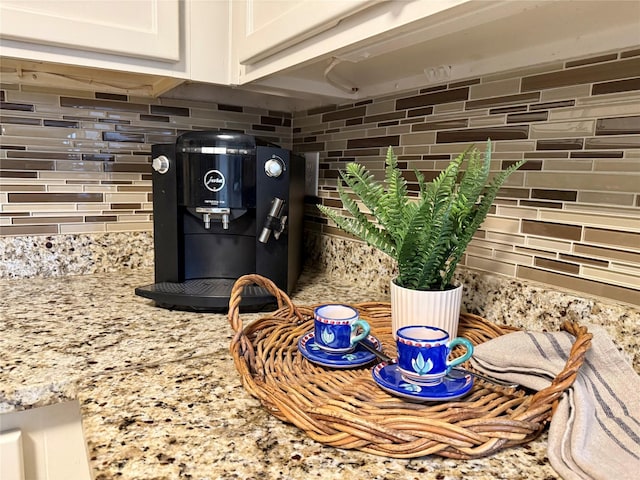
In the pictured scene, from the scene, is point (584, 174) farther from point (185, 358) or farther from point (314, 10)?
point (185, 358)

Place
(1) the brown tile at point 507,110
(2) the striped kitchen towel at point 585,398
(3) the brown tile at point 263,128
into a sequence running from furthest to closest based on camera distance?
(3) the brown tile at point 263,128 < (1) the brown tile at point 507,110 < (2) the striped kitchen towel at point 585,398

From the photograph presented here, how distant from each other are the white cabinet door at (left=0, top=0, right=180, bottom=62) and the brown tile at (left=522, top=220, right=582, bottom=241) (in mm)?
752

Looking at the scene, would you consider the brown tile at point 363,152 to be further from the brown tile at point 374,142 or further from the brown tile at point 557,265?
the brown tile at point 557,265

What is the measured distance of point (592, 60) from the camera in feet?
2.27

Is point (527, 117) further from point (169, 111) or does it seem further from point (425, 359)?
point (169, 111)

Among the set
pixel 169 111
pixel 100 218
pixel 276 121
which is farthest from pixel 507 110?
pixel 100 218

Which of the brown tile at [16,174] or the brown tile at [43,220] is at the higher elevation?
the brown tile at [16,174]

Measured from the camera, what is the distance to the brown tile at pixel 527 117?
30.0 inches

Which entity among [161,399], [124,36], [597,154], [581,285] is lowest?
[161,399]

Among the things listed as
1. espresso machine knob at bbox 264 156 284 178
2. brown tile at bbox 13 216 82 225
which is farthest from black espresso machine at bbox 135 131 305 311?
brown tile at bbox 13 216 82 225

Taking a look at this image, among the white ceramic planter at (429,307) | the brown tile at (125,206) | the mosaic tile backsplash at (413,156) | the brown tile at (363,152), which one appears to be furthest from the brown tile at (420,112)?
the brown tile at (125,206)

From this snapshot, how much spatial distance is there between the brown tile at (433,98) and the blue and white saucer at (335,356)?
1.73ft

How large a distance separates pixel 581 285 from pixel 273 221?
0.57 meters

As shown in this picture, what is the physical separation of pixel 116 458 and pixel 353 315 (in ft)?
1.16
